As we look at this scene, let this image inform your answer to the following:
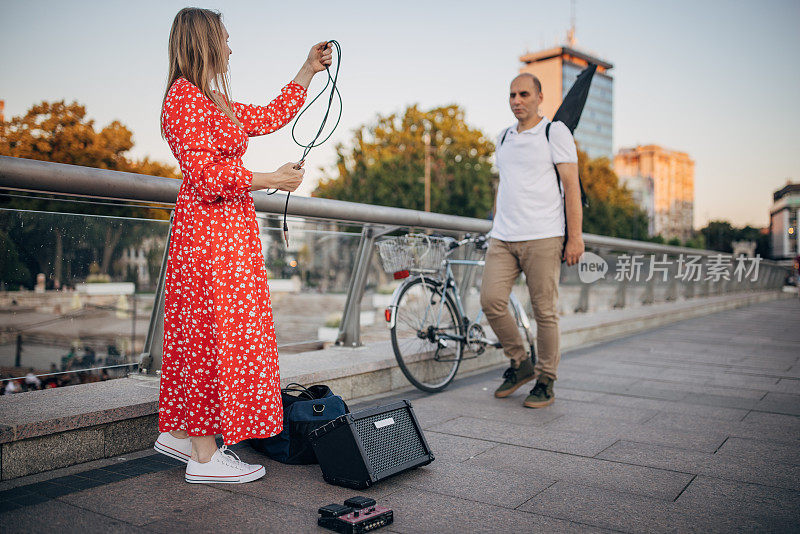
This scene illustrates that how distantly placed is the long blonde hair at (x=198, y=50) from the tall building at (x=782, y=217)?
17796 millimetres

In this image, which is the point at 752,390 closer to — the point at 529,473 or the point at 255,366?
the point at 529,473

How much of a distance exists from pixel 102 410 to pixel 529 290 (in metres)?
2.84

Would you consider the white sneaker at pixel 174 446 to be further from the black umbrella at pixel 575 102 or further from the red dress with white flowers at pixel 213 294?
the black umbrella at pixel 575 102

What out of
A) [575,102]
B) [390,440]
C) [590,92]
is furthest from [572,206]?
[590,92]

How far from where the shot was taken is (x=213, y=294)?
112 inches

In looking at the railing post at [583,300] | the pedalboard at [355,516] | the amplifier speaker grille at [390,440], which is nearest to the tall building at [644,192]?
the railing post at [583,300]

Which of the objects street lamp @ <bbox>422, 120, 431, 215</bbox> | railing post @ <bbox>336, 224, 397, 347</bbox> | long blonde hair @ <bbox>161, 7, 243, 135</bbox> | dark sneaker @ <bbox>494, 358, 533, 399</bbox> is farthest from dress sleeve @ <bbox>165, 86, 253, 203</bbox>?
street lamp @ <bbox>422, 120, 431, 215</bbox>

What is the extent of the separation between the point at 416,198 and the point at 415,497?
1674 inches

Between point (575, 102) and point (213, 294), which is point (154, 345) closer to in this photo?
point (213, 294)

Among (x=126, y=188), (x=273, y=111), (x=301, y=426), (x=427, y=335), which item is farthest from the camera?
(x=427, y=335)

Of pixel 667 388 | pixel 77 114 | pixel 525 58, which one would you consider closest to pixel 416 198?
pixel 77 114

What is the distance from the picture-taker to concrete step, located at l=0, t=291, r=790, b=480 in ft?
9.34

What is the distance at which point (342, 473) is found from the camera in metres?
2.96

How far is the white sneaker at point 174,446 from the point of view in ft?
10.2
